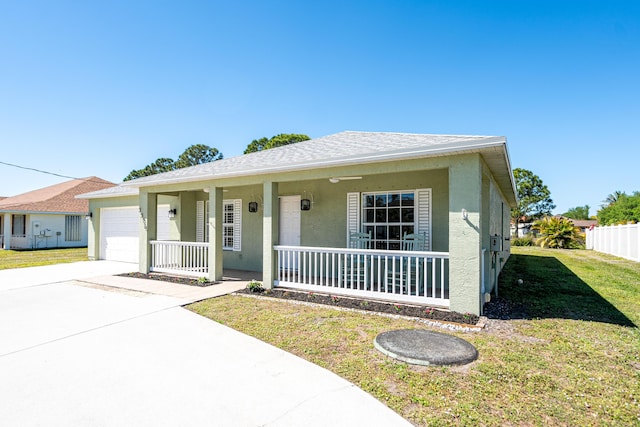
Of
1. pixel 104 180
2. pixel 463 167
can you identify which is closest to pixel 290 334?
pixel 463 167

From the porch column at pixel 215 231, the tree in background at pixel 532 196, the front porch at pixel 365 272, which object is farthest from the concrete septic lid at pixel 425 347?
the tree in background at pixel 532 196

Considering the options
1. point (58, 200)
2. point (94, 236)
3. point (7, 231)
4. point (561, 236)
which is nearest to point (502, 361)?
point (94, 236)

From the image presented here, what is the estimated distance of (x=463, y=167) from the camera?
5.37 meters

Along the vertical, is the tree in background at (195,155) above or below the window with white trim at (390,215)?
above

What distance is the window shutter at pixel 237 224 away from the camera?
10.7 meters

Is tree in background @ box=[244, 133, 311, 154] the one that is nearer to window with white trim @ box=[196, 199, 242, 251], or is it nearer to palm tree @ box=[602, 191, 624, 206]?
window with white trim @ box=[196, 199, 242, 251]

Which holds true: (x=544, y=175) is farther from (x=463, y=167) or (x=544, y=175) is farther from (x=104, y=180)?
(x=104, y=180)

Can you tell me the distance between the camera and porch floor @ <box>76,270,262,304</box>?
7.07 m

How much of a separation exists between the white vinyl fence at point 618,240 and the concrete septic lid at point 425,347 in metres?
16.7

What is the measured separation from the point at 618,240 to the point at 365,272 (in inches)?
756

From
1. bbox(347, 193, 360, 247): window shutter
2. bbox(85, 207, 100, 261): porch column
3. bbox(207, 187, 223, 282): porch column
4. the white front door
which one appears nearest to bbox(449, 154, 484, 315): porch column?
bbox(347, 193, 360, 247): window shutter

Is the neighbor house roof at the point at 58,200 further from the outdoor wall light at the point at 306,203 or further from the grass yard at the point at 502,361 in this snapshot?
the grass yard at the point at 502,361

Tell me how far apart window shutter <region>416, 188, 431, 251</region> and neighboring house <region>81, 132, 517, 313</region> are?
0.08ft

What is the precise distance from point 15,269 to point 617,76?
2483 cm
